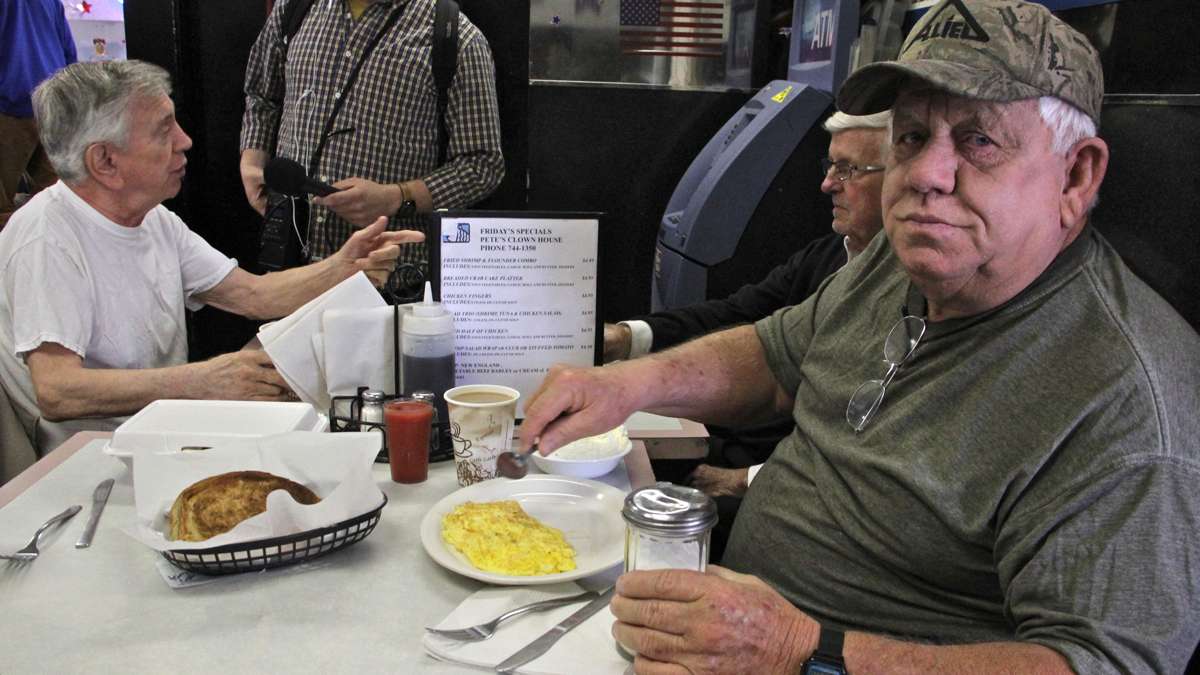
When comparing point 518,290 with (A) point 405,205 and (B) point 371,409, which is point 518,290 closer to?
(B) point 371,409

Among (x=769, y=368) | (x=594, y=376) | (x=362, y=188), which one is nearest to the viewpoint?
(x=594, y=376)

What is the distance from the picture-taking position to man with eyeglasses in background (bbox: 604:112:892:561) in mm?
2139

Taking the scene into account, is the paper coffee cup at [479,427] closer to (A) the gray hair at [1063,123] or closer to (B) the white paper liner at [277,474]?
(B) the white paper liner at [277,474]

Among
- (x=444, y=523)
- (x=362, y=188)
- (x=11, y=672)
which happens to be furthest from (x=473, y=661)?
(x=362, y=188)

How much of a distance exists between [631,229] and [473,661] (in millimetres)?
3182

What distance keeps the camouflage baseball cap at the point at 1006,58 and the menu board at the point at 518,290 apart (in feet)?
2.49

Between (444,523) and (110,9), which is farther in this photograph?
(110,9)

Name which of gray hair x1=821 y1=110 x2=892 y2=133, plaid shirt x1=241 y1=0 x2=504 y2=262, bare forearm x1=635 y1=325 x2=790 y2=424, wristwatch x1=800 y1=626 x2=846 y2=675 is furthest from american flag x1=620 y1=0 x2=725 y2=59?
wristwatch x1=800 y1=626 x2=846 y2=675

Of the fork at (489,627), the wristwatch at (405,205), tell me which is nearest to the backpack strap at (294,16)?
the wristwatch at (405,205)

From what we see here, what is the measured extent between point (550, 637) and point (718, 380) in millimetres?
773

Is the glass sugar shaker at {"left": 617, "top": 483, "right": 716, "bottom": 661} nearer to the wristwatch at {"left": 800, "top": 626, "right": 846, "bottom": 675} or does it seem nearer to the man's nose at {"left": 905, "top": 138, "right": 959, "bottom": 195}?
the wristwatch at {"left": 800, "top": 626, "right": 846, "bottom": 675}

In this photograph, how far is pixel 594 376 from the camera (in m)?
1.56

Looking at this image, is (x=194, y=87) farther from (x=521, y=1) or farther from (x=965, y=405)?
(x=965, y=405)

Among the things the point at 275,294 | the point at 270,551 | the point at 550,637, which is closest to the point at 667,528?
the point at 550,637
